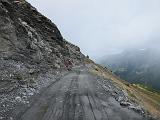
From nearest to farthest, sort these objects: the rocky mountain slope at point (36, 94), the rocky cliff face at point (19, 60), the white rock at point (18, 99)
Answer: the rocky mountain slope at point (36, 94) < the white rock at point (18, 99) < the rocky cliff face at point (19, 60)

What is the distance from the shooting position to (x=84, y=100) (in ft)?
110

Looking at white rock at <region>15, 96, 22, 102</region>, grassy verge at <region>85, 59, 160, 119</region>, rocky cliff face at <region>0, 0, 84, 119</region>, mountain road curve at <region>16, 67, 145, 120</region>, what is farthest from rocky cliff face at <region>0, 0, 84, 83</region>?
grassy verge at <region>85, 59, 160, 119</region>

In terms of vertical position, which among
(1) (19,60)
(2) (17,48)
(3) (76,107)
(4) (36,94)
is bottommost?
(3) (76,107)

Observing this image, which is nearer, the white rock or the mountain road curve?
the mountain road curve

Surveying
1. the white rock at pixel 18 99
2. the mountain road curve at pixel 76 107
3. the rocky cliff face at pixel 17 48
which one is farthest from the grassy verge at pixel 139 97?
the rocky cliff face at pixel 17 48

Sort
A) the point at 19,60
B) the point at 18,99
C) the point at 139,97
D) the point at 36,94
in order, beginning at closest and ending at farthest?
1. the point at 18,99
2. the point at 36,94
3. the point at 19,60
4. the point at 139,97

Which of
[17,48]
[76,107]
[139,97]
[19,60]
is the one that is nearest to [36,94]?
[76,107]

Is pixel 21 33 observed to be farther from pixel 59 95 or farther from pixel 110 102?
pixel 110 102

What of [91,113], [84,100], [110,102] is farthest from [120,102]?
[91,113]

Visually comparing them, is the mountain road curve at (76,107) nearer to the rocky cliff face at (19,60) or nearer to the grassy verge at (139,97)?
the rocky cliff face at (19,60)

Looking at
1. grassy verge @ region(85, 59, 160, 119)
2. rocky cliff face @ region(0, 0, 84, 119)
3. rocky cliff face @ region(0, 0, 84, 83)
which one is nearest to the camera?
rocky cliff face @ region(0, 0, 84, 119)

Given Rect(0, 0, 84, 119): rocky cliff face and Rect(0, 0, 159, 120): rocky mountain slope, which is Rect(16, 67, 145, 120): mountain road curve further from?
Rect(0, 0, 84, 119): rocky cliff face

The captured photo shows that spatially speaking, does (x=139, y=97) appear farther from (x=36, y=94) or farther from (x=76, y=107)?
(x=76, y=107)

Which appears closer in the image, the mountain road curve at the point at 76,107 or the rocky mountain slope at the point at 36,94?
the mountain road curve at the point at 76,107
